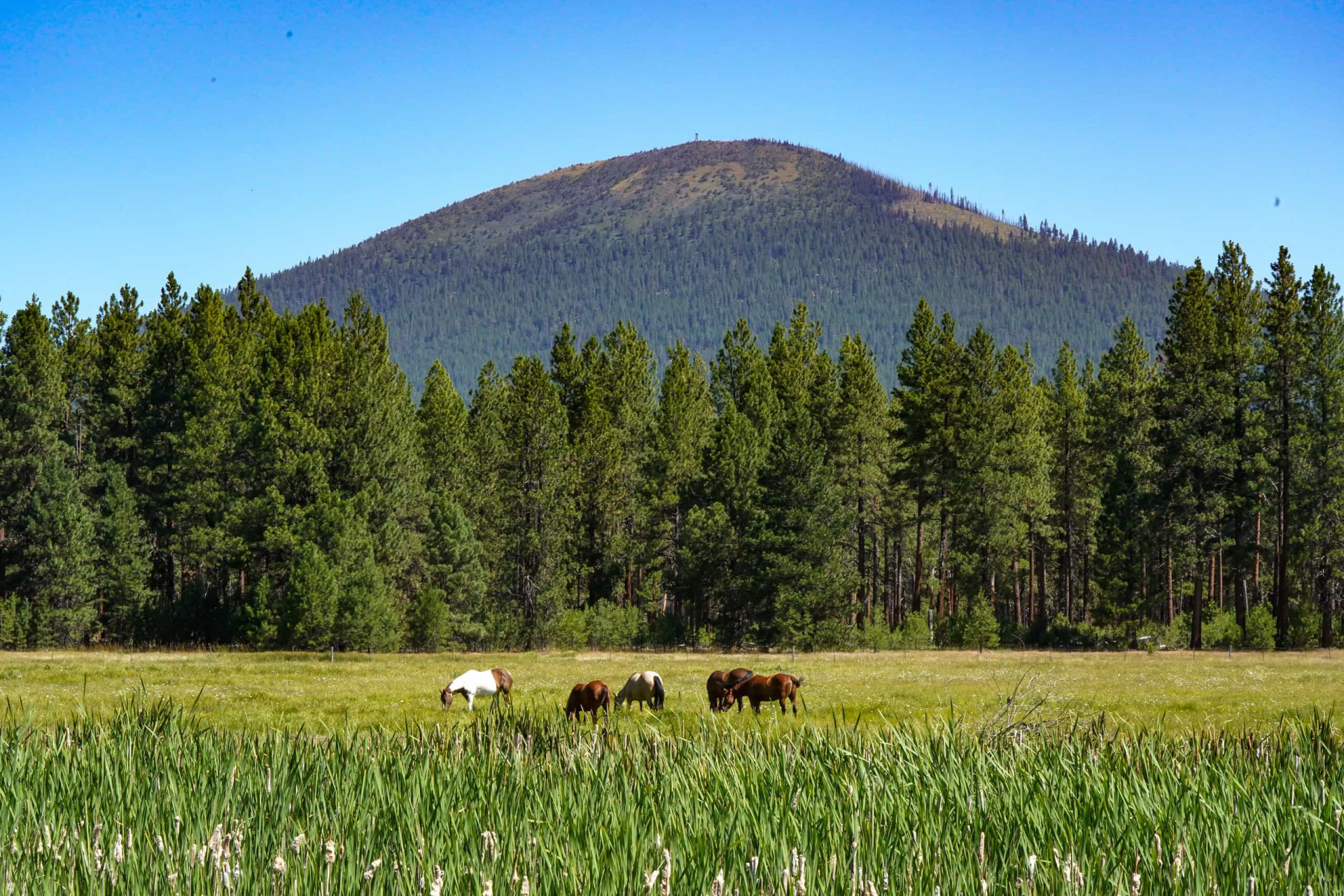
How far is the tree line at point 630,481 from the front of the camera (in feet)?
160

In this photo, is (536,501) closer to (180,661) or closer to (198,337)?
(198,337)

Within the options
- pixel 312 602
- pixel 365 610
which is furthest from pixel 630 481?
pixel 312 602

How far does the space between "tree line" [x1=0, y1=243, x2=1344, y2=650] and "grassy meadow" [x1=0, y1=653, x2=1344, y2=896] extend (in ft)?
133

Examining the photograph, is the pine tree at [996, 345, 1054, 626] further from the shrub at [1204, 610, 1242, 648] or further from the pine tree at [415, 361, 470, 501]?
the pine tree at [415, 361, 470, 501]

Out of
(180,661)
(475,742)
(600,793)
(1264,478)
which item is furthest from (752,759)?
(1264,478)

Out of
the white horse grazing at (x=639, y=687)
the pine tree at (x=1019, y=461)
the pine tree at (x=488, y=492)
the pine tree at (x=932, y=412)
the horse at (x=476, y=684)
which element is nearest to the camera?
the white horse grazing at (x=639, y=687)

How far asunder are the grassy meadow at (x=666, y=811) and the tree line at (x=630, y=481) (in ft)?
133

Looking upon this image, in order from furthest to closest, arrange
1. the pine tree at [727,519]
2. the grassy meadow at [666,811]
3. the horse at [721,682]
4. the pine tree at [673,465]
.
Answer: the pine tree at [673,465], the pine tree at [727,519], the horse at [721,682], the grassy meadow at [666,811]

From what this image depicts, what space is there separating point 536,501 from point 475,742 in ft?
168

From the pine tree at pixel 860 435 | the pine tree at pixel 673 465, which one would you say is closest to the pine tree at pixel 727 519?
the pine tree at pixel 673 465

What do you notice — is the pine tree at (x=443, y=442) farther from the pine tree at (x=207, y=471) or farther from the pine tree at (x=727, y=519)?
the pine tree at (x=727, y=519)

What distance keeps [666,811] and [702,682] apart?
80.7 feet

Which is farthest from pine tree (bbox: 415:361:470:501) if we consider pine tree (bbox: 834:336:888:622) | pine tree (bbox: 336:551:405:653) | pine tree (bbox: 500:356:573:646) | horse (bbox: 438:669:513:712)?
horse (bbox: 438:669:513:712)

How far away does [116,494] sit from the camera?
5284 centimetres
